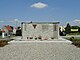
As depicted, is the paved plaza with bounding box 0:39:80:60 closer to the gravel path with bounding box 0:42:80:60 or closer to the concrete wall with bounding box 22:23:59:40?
the gravel path with bounding box 0:42:80:60

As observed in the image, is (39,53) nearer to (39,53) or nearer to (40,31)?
(39,53)

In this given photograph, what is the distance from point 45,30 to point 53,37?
6.03 feet

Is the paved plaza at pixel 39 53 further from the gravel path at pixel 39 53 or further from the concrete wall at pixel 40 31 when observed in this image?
the concrete wall at pixel 40 31

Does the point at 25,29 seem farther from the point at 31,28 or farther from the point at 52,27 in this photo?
the point at 52,27

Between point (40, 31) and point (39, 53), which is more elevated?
point (40, 31)

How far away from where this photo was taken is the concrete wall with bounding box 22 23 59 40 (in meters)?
39.0

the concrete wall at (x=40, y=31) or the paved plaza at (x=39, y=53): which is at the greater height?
the concrete wall at (x=40, y=31)

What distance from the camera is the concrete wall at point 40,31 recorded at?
39000 millimetres

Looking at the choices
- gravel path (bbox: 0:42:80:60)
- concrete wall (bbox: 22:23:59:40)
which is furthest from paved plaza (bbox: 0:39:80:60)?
concrete wall (bbox: 22:23:59:40)

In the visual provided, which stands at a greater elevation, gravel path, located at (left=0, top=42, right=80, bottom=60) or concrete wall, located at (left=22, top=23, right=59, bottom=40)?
concrete wall, located at (left=22, top=23, right=59, bottom=40)

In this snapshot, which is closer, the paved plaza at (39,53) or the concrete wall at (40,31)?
the paved plaza at (39,53)

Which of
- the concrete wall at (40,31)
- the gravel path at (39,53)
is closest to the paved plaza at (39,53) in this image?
the gravel path at (39,53)

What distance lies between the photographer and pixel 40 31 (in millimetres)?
39031

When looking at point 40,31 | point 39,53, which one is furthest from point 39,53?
point 40,31
